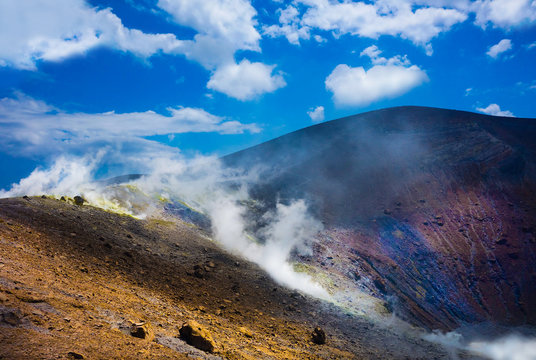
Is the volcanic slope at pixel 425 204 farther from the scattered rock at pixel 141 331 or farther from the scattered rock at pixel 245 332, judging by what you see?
the scattered rock at pixel 141 331

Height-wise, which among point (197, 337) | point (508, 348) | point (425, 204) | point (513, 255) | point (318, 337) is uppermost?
point (425, 204)

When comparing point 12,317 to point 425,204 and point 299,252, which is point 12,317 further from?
point 425,204

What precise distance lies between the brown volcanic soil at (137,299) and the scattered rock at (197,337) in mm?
303

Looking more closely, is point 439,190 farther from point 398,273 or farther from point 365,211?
point 398,273

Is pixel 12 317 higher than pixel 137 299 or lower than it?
higher

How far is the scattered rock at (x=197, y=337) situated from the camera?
9.13 m

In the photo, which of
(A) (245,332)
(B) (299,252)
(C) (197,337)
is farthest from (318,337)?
(B) (299,252)

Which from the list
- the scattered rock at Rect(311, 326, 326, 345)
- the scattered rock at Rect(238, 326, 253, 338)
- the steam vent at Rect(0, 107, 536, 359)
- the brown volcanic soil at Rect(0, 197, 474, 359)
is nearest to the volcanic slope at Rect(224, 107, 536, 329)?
the steam vent at Rect(0, 107, 536, 359)

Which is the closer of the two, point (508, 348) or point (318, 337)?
point (318, 337)

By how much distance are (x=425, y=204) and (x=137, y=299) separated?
143ft

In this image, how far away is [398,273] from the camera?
33000mm

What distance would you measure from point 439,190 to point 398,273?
20170mm

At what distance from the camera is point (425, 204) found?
4472cm

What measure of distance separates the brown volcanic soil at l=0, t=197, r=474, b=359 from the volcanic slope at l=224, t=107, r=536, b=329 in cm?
1056
